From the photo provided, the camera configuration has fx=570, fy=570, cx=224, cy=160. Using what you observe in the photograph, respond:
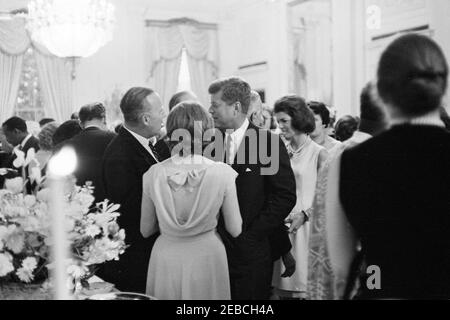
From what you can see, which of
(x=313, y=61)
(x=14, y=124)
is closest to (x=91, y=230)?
(x=14, y=124)

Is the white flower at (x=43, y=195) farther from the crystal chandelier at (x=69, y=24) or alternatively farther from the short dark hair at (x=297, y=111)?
the crystal chandelier at (x=69, y=24)

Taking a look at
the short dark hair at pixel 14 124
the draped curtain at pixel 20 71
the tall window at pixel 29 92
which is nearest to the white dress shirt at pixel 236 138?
the short dark hair at pixel 14 124

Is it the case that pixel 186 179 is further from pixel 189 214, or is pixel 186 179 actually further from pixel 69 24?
pixel 69 24

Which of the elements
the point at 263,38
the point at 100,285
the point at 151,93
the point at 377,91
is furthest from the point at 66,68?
the point at 377,91

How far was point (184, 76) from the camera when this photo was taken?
25.3ft

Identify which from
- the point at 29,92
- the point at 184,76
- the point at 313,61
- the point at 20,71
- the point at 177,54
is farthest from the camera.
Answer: the point at 184,76

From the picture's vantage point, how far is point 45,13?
5129 mm

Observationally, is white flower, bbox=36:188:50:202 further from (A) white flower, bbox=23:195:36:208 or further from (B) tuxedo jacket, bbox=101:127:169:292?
(B) tuxedo jacket, bbox=101:127:169:292

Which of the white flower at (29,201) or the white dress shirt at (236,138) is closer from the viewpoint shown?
the white flower at (29,201)

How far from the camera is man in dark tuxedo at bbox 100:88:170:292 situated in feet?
6.40

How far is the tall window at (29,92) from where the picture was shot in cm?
691

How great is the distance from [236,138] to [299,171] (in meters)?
0.53

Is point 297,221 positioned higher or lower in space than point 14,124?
lower

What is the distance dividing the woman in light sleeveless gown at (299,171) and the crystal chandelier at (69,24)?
3.27 metres
